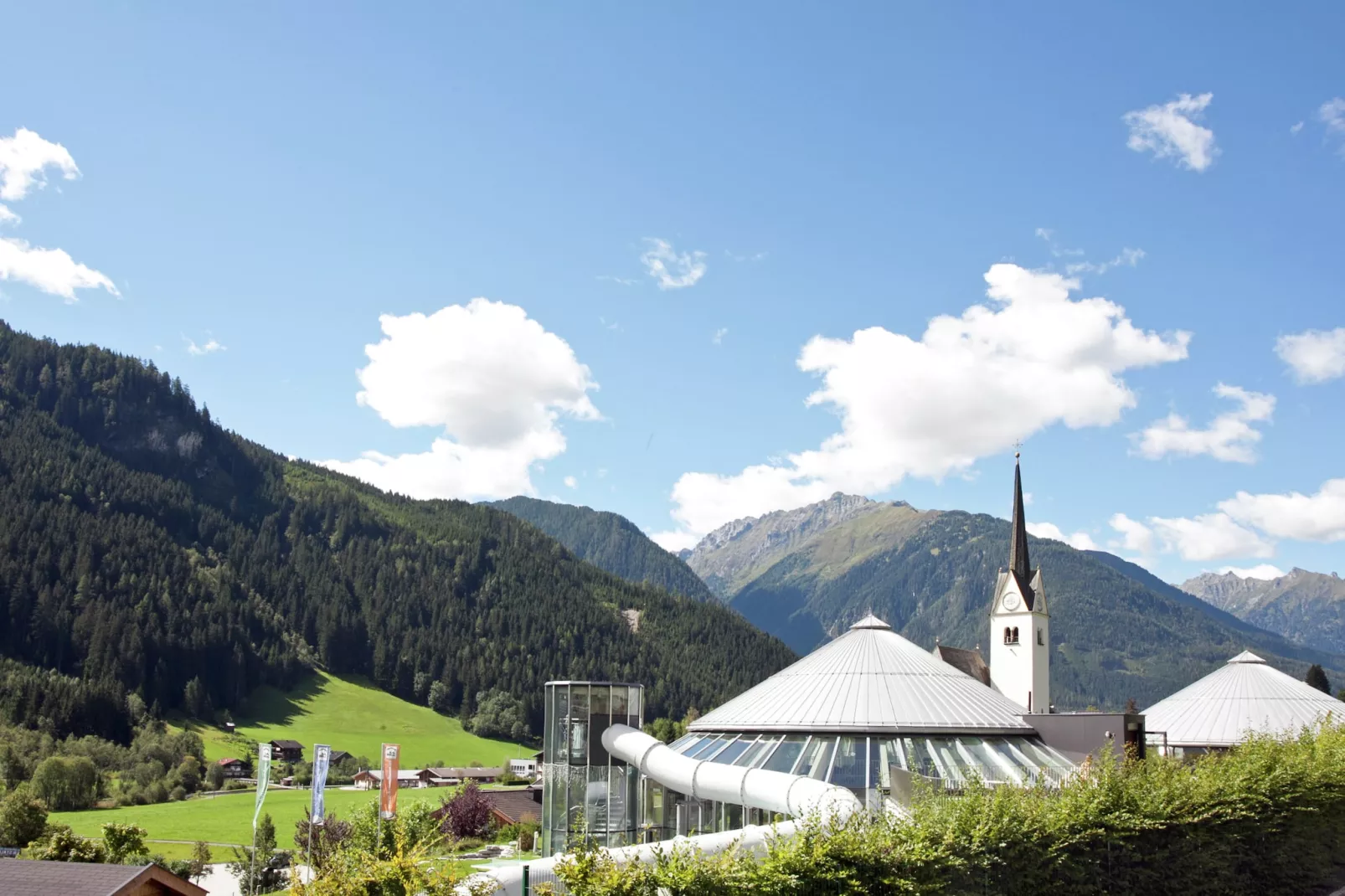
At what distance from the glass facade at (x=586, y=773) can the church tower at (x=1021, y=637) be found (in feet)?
198

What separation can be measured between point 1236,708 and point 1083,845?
2061 inches

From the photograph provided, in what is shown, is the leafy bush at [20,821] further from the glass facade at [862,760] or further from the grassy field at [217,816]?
the glass facade at [862,760]

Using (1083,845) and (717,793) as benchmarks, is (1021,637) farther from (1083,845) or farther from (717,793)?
(1083,845)

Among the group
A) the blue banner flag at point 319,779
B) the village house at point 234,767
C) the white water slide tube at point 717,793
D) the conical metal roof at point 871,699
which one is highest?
the conical metal roof at point 871,699

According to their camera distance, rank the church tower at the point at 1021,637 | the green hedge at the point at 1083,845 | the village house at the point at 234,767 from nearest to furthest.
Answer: the green hedge at the point at 1083,845
the church tower at the point at 1021,637
the village house at the point at 234,767

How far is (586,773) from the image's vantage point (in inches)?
1731

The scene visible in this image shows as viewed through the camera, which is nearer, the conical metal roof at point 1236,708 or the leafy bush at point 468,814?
the conical metal roof at point 1236,708

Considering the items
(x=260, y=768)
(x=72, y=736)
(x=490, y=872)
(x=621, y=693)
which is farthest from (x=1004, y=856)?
(x=72, y=736)

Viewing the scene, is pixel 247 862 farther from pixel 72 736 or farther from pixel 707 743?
pixel 72 736

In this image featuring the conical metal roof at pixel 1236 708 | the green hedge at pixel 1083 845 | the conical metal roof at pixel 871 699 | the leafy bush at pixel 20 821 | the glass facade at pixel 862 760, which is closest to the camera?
the green hedge at pixel 1083 845

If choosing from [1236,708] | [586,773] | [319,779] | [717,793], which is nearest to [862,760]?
[717,793]

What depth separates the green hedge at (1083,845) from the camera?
1980 cm

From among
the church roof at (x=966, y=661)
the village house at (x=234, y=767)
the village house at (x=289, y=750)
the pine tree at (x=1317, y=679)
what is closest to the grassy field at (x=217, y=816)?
the village house at (x=234, y=767)

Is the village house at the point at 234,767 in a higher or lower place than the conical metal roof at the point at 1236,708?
lower
